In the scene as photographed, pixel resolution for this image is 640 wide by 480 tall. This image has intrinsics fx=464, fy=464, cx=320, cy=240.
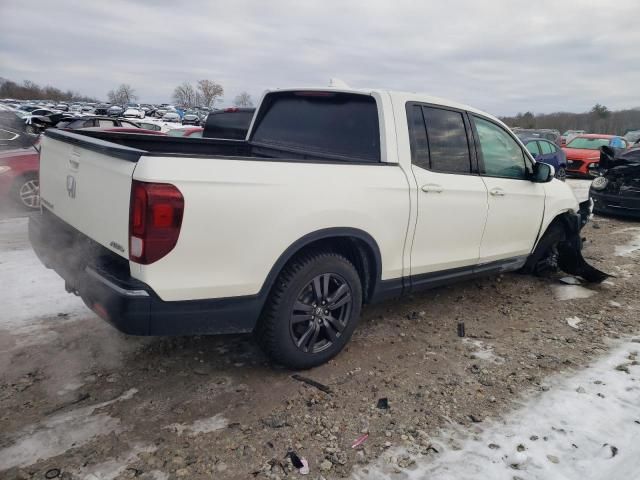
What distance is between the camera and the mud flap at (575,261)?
5.21 metres

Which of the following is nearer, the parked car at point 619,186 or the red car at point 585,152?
the parked car at point 619,186

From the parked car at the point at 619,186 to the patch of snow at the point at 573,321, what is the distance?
19.7 feet

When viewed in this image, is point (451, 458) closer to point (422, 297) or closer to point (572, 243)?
point (422, 297)

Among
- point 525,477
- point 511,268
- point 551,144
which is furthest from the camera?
point 551,144

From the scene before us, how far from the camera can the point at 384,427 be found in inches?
104

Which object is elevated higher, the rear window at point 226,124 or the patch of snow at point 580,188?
the rear window at point 226,124

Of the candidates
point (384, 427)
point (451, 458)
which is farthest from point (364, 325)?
point (451, 458)

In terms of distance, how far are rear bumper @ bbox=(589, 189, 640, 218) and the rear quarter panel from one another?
810cm

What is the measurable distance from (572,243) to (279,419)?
4216mm

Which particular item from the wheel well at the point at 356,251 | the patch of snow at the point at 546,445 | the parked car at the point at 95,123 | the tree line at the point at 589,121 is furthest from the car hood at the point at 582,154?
the tree line at the point at 589,121

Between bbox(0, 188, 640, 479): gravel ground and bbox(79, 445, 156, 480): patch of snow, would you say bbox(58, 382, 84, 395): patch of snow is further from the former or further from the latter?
bbox(79, 445, 156, 480): patch of snow

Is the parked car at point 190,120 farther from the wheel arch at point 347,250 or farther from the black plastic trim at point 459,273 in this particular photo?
the wheel arch at point 347,250

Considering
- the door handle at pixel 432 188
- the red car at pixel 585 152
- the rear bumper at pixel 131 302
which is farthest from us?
the red car at pixel 585 152

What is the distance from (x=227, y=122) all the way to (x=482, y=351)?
555 centimetres
